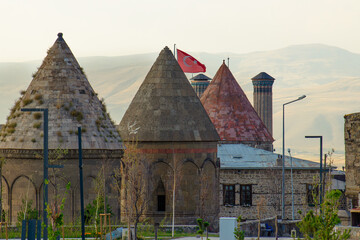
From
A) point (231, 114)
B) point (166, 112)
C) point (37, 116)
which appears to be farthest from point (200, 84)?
point (37, 116)

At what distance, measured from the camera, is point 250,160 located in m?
63.9

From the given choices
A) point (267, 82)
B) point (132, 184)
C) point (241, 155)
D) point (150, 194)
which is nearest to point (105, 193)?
point (132, 184)

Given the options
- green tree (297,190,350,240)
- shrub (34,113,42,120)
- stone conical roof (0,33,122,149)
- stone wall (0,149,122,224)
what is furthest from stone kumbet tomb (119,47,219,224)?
green tree (297,190,350,240)

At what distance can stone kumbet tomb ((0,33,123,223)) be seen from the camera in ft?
143

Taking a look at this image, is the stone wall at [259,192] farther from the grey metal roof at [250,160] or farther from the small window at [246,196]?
the grey metal roof at [250,160]

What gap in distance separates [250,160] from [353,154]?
19972mm

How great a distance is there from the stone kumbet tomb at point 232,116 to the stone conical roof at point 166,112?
15516 millimetres

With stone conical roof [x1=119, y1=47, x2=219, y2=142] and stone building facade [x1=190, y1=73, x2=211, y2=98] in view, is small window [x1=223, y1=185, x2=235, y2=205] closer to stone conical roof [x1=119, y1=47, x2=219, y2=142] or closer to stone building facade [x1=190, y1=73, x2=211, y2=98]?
stone conical roof [x1=119, y1=47, x2=219, y2=142]

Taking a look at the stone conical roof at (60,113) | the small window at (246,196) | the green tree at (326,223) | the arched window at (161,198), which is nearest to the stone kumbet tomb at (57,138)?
the stone conical roof at (60,113)

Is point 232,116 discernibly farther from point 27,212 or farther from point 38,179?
point 27,212

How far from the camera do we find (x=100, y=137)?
44562 mm

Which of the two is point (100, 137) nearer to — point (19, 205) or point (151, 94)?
point (19, 205)

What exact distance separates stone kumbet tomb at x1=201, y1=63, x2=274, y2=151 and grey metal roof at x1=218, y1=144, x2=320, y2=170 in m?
3.32

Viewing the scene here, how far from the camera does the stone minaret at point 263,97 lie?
8201 centimetres
